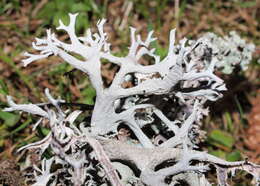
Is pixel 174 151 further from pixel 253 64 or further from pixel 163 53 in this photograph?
pixel 253 64

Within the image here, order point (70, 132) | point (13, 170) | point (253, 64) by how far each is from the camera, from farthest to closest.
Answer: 1. point (253, 64)
2. point (13, 170)
3. point (70, 132)

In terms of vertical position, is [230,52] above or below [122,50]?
below

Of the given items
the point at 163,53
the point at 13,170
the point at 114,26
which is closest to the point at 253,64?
the point at 163,53

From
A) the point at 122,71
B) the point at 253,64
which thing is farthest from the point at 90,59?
the point at 253,64

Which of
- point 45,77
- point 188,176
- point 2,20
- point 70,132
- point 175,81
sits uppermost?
point 2,20

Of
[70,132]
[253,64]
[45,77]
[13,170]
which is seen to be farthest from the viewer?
[253,64]

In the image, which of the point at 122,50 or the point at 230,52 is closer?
the point at 230,52

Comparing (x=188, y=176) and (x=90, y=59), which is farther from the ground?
(x=90, y=59)

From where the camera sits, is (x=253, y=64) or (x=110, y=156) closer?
(x=110, y=156)
